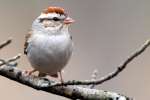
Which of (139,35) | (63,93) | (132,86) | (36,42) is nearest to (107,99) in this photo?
(63,93)

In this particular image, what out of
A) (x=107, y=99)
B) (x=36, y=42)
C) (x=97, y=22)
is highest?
(x=97, y=22)

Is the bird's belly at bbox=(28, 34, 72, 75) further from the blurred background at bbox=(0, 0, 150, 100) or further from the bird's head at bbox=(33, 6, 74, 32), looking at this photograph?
the blurred background at bbox=(0, 0, 150, 100)

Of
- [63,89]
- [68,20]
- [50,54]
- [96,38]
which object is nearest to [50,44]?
[50,54]

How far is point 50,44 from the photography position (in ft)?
12.0

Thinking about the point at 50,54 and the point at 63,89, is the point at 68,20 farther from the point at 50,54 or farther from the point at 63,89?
the point at 63,89

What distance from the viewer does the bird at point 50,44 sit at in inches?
143

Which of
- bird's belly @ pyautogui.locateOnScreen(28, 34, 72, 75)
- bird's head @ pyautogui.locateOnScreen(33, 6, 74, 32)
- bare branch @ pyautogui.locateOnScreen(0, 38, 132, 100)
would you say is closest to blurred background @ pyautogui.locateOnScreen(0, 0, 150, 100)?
bird's head @ pyautogui.locateOnScreen(33, 6, 74, 32)

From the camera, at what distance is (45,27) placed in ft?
12.6

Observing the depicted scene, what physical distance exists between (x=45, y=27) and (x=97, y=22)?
2.64 metres

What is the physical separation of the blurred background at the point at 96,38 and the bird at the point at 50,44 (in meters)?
1.78

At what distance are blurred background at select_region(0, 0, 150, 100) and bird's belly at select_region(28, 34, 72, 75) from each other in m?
1.92

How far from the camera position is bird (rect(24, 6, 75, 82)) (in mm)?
3621

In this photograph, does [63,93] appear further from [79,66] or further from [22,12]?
[22,12]

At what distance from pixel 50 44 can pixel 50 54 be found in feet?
0.23
